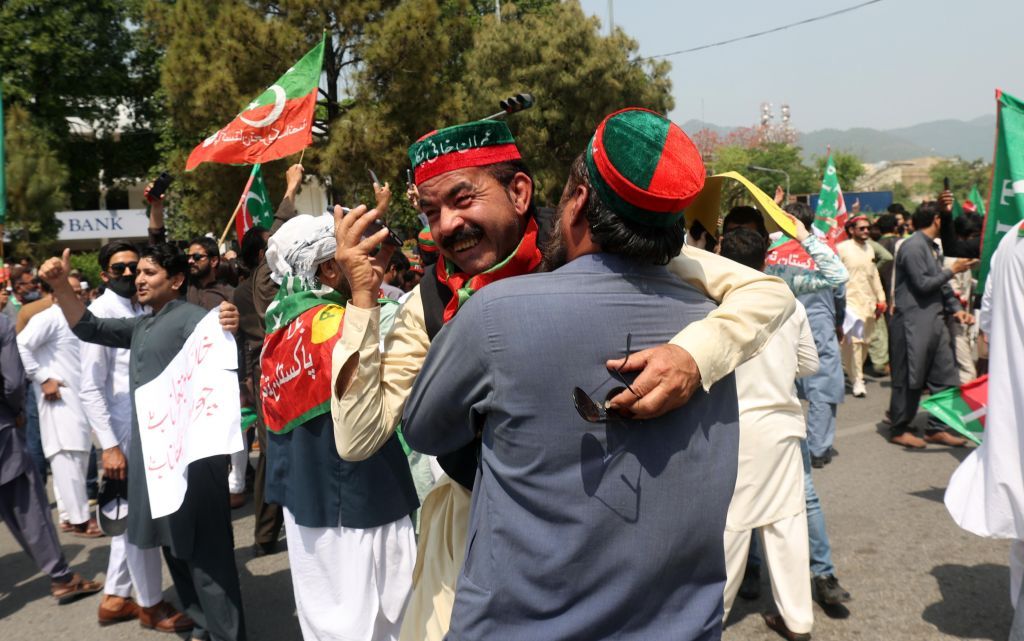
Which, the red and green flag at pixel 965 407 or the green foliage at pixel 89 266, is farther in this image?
the green foliage at pixel 89 266

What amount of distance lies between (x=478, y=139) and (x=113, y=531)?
134 inches

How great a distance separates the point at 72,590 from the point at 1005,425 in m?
5.10

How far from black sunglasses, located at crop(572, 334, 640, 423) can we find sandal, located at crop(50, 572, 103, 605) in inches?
191

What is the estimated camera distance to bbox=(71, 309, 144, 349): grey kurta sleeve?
4277mm

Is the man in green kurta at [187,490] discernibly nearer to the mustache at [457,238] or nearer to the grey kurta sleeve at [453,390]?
the mustache at [457,238]

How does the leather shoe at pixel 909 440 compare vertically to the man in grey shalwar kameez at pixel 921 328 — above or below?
below

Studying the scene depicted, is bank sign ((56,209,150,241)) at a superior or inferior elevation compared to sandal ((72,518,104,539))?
superior

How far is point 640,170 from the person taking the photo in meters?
1.60

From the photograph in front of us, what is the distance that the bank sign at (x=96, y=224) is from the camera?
32.4 meters

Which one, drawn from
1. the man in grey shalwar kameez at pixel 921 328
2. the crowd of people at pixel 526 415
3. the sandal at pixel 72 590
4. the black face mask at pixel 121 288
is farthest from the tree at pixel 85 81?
the crowd of people at pixel 526 415

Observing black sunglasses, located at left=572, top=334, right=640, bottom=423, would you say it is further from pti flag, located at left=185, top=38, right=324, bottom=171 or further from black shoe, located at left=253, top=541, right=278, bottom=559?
pti flag, located at left=185, top=38, right=324, bottom=171

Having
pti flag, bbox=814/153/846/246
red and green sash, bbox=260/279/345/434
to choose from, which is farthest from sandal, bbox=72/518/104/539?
pti flag, bbox=814/153/846/246

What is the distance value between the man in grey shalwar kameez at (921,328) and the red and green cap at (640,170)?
21.3 feet

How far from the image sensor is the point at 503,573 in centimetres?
163
